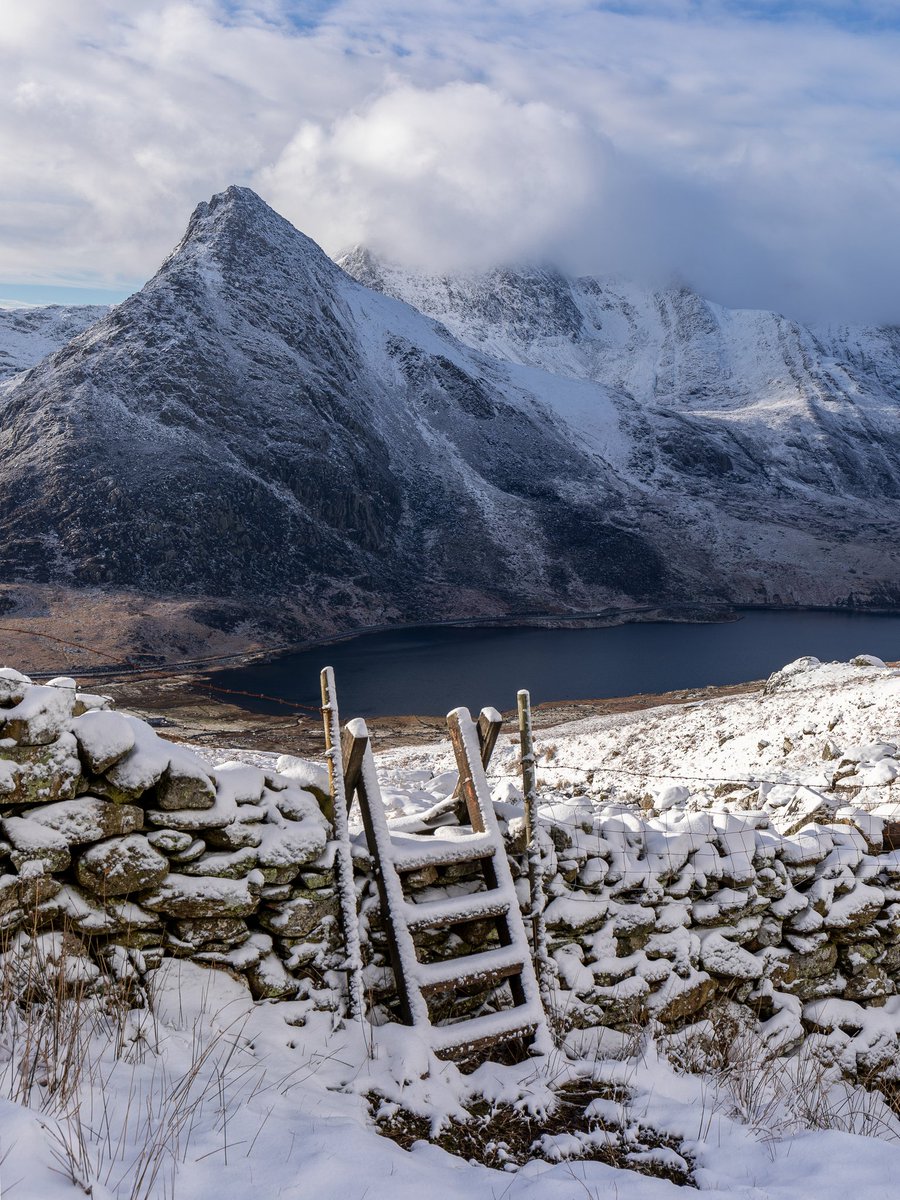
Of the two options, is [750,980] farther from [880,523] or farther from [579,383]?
[579,383]

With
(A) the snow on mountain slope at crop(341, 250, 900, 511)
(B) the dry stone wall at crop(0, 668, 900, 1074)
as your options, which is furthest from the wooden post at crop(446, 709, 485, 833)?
(A) the snow on mountain slope at crop(341, 250, 900, 511)

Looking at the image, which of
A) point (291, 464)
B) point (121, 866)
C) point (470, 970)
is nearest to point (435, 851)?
point (470, 970)

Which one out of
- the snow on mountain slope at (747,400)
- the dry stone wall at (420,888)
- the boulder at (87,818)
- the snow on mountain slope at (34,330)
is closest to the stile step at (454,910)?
the dry stone wall at (420,888)

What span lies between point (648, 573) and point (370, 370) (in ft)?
156

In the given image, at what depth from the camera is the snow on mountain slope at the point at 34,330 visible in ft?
457

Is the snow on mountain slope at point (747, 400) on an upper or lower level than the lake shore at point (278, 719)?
upper

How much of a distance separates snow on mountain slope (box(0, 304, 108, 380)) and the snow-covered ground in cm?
14656

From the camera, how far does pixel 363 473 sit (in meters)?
89.0

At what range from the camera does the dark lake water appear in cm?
4531

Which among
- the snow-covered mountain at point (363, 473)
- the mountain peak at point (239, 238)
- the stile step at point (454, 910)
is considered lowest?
the stile step at point (454, 910)

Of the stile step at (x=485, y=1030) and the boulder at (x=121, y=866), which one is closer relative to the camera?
the boulder at (x=121, y=866)

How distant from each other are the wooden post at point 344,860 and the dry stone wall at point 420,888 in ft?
0.35

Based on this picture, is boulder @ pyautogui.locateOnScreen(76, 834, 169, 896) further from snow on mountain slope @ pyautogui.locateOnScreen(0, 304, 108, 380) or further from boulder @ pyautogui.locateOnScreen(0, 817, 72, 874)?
snow on mountain slope @ pyautogui.locateOnScreen(0, 304, 108, 380)

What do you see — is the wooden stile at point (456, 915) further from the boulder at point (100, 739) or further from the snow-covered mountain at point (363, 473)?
the snow-covered mountain at point (363, 473)
